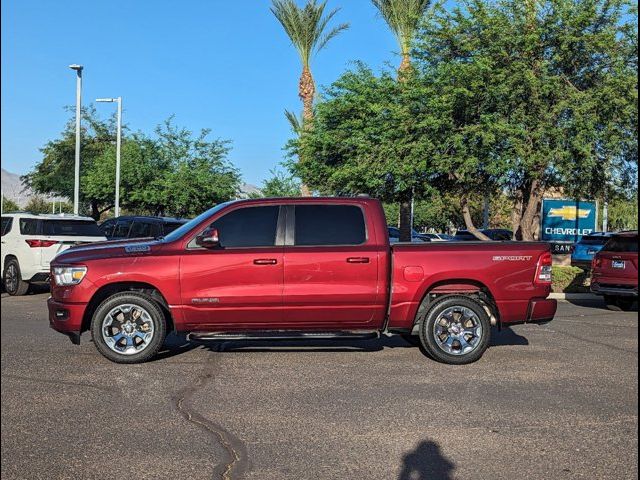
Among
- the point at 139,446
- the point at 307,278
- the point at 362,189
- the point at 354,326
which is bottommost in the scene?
the point at 139,446

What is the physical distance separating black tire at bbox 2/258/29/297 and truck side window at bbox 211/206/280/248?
7.76m

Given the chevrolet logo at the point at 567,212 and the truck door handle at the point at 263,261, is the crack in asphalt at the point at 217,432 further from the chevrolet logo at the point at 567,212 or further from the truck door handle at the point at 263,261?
the chevrolet logo at the point at 567,212

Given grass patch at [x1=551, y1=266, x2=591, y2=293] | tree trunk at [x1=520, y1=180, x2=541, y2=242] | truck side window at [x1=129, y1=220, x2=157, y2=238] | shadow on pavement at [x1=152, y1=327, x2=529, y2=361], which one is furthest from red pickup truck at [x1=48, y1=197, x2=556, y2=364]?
tree trunk at [x1=520, y1=180, x2=541, y2=242]

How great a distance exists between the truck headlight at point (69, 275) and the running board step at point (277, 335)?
137 centimetres

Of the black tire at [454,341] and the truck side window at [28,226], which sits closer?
the black tire at [454,341]

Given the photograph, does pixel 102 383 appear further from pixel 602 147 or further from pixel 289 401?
pixel 602 147

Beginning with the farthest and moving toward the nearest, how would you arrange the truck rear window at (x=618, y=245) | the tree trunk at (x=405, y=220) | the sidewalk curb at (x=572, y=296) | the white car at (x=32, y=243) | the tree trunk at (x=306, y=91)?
the tree trunk at (x=306, y=91), the tree trunk at (x=405, y=220), the sidewalk curb at (x=572, y=296), the white car at (x=32, y=243), the truck rear window at (x=618, y=245)

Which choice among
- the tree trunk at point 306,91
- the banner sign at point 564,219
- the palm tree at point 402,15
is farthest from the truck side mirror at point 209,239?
the banner sign at point 564,219

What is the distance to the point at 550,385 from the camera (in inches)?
252

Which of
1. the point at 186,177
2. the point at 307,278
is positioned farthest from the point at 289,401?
the point at 186,177

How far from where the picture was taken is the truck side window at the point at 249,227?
737cm

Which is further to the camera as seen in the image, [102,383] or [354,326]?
[354,326]

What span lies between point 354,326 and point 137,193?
27.0 metres

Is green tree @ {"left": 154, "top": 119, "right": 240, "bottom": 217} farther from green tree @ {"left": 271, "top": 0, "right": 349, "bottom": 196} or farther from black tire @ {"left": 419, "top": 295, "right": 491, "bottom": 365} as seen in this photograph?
black tire @ {"left": 419, "top": 295, "right": 491, "bottom": 365}
